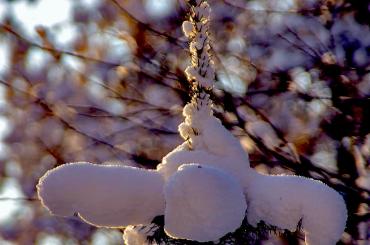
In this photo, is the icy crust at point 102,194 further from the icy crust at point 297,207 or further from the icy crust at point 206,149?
the icy crust at point 297,207

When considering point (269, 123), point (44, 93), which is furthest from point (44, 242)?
point (269, 123)

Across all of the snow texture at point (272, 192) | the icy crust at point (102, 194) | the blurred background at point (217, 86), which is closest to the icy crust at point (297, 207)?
the snow texture at point (272, 192)

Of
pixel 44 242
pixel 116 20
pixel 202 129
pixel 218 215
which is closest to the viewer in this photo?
pixel 218 215

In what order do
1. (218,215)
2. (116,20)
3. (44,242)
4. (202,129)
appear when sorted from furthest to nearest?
(44,242) < (116,20) < (202,129) < (218,215)

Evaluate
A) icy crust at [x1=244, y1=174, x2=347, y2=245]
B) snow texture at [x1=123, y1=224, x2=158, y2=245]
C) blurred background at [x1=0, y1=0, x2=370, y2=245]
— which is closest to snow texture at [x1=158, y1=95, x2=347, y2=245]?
icy crust at [x1=244, y1=174, x2=347, y2=245]

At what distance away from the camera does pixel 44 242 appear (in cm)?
565

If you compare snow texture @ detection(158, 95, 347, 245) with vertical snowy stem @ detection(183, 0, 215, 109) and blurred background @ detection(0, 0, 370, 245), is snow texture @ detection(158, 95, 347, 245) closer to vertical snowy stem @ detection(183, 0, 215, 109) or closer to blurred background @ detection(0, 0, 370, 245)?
vertical snowy stem @ detection(183, 0, 215, 109)

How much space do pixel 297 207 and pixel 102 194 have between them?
0.38 m

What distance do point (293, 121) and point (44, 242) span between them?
2372 millimetres

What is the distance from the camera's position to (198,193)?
4.01 feet

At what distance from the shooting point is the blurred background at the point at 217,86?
4688 millimetres

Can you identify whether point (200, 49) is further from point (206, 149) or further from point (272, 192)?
point (272, 192)

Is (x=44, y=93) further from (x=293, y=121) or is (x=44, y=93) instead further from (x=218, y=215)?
(x=218, y=215)

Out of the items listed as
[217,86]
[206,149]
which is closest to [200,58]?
[206,149]
